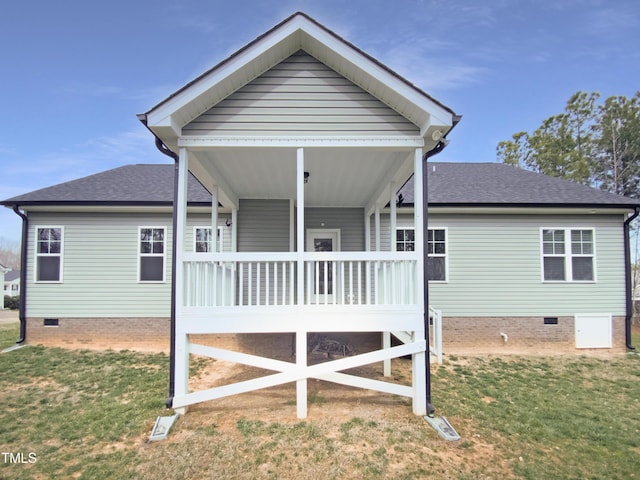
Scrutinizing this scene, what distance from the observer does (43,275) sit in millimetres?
8664

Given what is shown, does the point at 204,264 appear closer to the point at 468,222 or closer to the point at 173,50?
the point at 468,222

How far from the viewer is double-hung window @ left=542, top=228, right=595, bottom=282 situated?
8.77m

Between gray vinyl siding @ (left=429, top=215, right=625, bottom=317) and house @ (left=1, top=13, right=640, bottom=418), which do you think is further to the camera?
gray vinyl siding @ (left=429, top=215, right=625, bottom=317)

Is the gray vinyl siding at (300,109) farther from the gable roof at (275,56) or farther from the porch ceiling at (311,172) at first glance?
the porch ceiling at (311,172)

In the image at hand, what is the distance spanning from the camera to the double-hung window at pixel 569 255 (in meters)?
8.77

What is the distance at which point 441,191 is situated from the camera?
935 cm

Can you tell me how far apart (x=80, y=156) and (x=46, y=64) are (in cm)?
2076

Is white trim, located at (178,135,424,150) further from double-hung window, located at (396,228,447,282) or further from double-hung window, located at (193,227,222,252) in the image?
double-hung window, located at (193,227,222,252)

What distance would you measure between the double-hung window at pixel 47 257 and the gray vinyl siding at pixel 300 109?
6556 millimetres

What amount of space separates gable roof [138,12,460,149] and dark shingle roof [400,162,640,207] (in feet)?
14.2

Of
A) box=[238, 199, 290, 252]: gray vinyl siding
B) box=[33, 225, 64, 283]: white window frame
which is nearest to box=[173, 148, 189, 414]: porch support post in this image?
box=[238, 199, 290, 252]: gray vinyl siding

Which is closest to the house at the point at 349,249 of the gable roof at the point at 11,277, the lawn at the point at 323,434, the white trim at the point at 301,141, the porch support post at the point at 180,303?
the white trim at the point at 301,141

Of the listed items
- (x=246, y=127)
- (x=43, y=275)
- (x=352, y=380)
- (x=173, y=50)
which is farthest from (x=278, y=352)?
(x=173, y=50)

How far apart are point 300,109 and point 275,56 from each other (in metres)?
0.81
